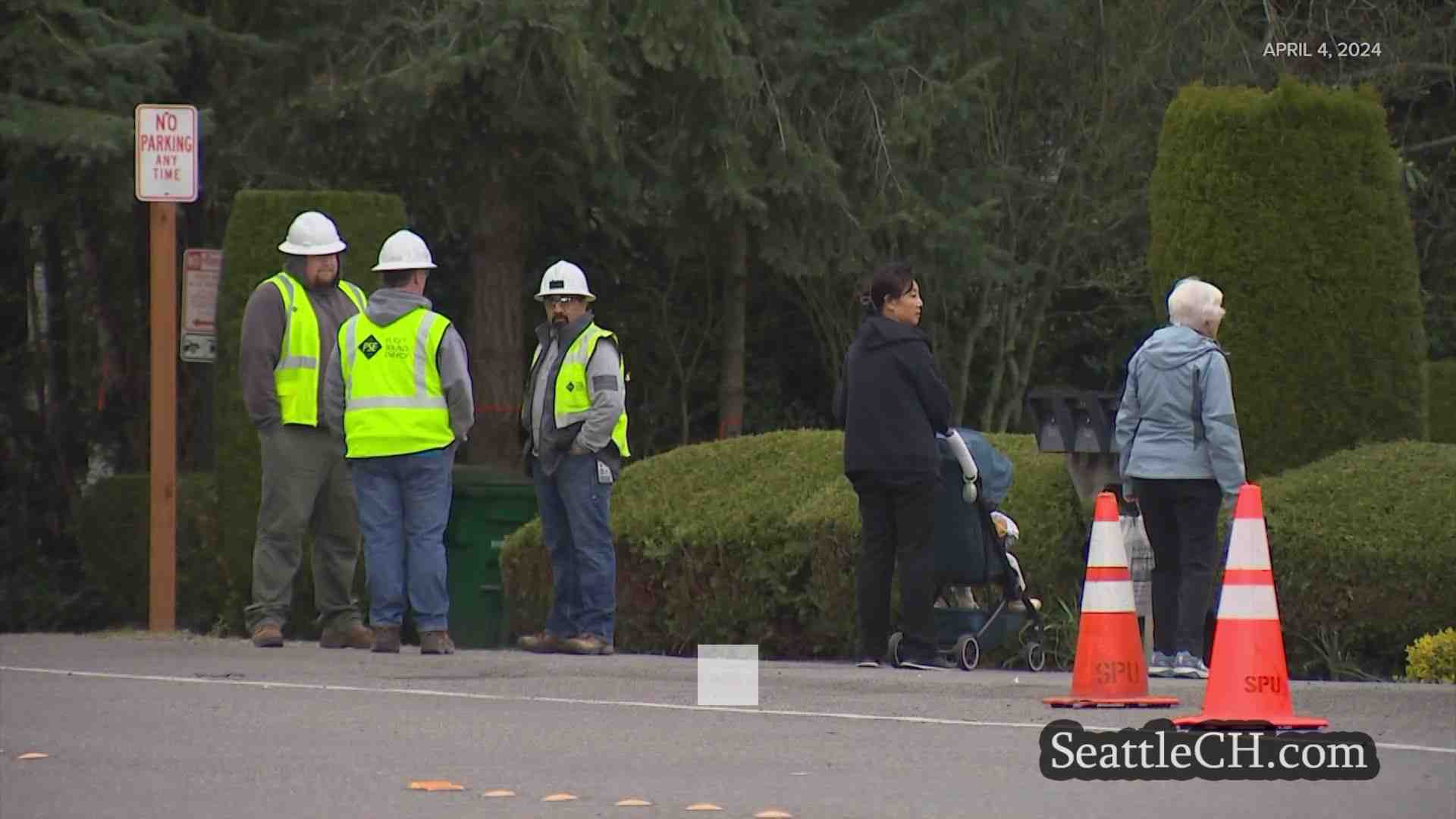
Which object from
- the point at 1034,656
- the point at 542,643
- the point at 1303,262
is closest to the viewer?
the point at 1034,656

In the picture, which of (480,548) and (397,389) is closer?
(397,389)

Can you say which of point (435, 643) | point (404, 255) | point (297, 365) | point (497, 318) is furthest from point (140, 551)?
point (404, 255)

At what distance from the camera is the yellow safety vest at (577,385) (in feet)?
41.6

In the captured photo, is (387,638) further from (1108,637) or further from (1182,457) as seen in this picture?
(1108,637)

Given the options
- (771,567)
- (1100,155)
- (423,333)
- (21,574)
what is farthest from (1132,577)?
(21,574)

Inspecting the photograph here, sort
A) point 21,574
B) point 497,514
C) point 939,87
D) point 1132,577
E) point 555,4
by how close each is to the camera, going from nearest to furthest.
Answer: point 1132,577, point 497,514, point 555,4, point 939,87, point 21,574

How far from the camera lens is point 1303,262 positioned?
13523mm

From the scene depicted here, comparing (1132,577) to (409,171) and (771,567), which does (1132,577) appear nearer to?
(771,567)

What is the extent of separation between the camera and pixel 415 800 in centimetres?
736

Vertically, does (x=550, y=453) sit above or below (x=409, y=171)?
below

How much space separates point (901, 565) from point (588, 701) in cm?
218

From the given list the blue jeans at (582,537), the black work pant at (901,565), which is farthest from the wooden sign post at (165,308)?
the black work pant at (901,565)

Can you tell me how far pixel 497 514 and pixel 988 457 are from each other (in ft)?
15.1

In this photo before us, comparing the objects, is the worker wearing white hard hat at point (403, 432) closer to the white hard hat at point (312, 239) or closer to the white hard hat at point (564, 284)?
the white hard hat at point (312, 239)
